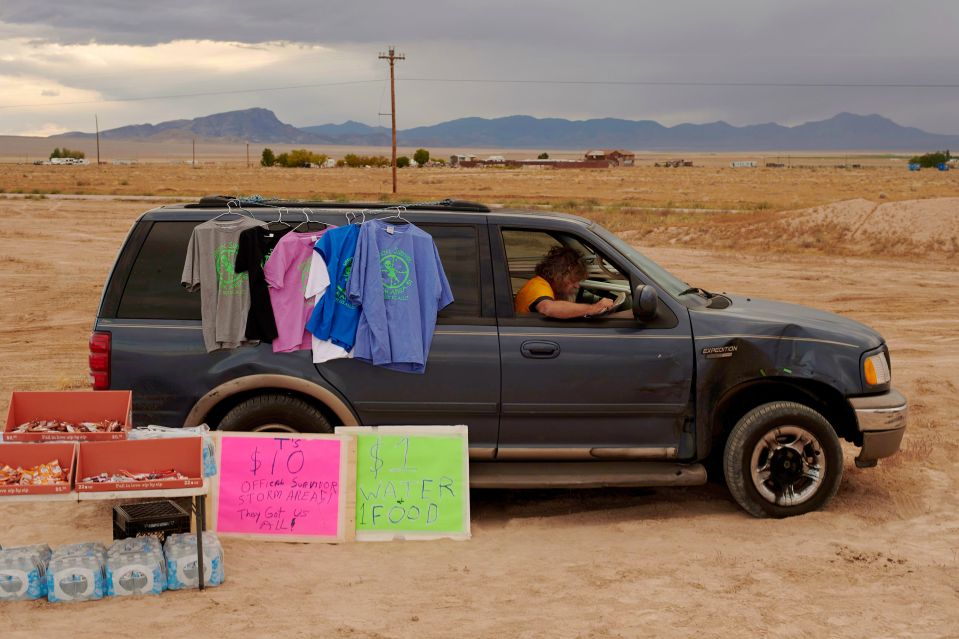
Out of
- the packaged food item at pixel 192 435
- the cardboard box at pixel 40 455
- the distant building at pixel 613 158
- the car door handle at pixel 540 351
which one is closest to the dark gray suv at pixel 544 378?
the car door handle at pixel 540 351

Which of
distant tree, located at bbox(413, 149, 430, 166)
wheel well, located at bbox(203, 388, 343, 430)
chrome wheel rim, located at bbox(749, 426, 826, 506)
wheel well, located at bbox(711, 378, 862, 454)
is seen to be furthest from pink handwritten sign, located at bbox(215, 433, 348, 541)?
distant tree, located at bbox(413, 149, 430, 166)

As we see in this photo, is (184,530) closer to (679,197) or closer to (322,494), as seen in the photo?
(322,494)

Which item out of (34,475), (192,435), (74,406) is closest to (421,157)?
(74,406)

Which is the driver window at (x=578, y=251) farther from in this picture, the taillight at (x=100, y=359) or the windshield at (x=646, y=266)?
the taillight at (x=100, y=359)

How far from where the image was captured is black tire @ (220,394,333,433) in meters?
6.46

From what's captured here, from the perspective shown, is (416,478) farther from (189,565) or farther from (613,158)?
(613,158)

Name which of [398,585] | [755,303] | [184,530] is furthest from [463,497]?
[755,303]

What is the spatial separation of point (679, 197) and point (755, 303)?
52.0 meters

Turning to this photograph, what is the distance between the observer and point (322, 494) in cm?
638

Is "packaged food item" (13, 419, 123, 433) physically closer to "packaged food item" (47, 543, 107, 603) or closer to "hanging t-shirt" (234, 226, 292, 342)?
"packaged food item" (47, 543, 107, 603)

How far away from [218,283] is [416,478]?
1769 millimetres

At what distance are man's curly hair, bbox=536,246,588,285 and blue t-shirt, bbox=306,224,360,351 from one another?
129 centimetres

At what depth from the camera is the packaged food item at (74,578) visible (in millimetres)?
5199

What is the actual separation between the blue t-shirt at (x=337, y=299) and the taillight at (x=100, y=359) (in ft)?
4.15
